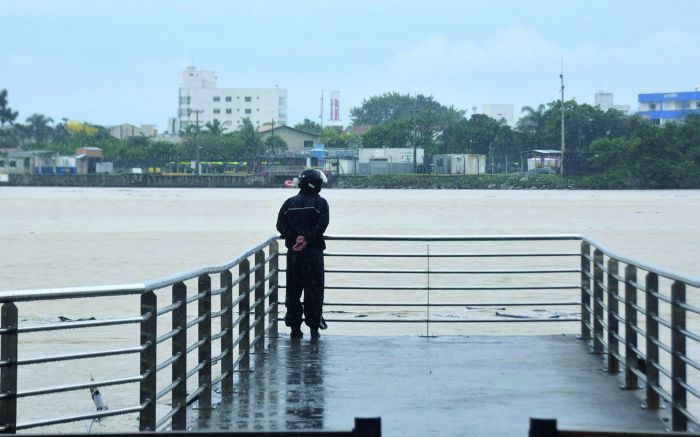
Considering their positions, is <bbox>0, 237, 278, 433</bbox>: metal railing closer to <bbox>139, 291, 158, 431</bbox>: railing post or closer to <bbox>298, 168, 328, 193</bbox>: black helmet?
<bbox>139, 291, 158, 431</bbox>: railing post

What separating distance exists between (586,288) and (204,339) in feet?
15.7

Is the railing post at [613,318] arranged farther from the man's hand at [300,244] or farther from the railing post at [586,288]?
the man's hand at [300,244]

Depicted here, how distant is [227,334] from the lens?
9.72 meters

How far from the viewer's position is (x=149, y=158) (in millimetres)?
175625

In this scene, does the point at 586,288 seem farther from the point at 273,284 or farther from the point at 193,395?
the point at 193,395

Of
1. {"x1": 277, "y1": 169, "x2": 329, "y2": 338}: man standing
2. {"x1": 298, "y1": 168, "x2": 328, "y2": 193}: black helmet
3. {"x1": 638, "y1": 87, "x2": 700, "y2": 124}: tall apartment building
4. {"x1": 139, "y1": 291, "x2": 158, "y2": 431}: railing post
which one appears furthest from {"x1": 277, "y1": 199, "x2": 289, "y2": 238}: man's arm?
{"x1": 638, "y1": 87, "x2": 700, "y2": 124}: tall apartment building

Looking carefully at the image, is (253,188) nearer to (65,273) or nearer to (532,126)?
(532,126)

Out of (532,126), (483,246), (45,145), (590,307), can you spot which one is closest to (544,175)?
(532,126)

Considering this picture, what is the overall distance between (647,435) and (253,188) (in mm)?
162989

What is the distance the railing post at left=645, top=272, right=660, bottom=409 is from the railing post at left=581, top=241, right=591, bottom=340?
3360 mm

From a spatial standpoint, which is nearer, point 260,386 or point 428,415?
point 428,415

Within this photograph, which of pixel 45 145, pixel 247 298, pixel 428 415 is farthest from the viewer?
pixel 45 145

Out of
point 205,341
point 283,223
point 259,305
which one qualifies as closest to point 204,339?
point 205,341

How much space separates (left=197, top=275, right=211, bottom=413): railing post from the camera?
8672 mm
